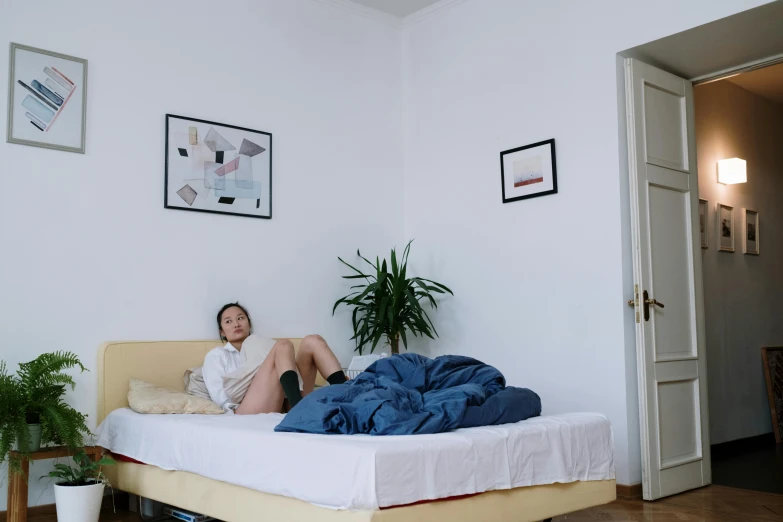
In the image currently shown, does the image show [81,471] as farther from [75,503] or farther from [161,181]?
[161,181]

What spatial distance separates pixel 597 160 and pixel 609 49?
0.65 metres

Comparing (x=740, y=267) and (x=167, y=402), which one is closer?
(x=167, y=402)

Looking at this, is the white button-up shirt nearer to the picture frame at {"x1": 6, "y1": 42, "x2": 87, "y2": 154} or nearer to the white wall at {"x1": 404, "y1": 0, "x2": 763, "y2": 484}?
the picture frame at {"x1": 6, "y1": 42, "x2": 87, "y2": 154}

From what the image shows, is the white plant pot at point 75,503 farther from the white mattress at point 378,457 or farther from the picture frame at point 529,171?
the picture frame at point 529,171

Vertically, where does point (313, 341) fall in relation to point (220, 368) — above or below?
above

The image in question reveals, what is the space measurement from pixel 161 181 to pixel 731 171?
4458mm

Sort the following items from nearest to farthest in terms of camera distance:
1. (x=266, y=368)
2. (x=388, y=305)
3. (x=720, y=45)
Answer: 1. (x=266, y=368)
2. (x=720, y=45)
3. (x=388, y=305)

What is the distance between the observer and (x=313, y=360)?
4.27 metres

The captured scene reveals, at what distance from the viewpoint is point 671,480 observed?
4.16 meters

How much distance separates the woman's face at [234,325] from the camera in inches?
171

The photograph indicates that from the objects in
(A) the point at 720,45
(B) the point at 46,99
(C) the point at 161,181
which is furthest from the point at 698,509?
(B) the point at 46,99

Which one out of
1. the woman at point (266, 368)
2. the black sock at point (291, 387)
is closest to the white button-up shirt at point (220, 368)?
the woman at point (266, 368)

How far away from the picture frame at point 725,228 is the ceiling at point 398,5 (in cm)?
286

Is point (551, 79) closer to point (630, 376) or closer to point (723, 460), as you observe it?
point (630, 376)
